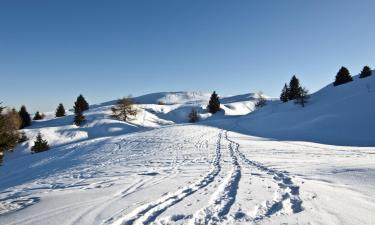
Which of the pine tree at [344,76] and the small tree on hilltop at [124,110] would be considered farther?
the small tree on hilltop at [124,110]

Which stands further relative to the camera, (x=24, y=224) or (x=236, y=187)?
(x=236, y=187)

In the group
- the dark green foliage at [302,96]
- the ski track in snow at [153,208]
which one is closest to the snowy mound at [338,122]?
the dark green foliage at [302,96]

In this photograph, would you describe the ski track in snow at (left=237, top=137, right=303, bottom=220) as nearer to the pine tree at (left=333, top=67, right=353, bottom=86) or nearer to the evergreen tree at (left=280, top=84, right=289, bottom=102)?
the pine tree at (left=333, top=67, right=353, bottom=86)

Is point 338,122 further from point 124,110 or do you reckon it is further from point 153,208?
point 124,110

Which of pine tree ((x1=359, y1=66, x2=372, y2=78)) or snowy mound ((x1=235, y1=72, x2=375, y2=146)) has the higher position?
pine tree ((x1=359, y1=66, x2=372, y2=78))

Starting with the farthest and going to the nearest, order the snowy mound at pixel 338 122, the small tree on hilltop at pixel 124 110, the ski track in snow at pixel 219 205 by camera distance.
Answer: the small tree on hilltop at pixel 124 110 < the snowy mound at pixel 338 122 < the ski track in snow at pixel 219 205

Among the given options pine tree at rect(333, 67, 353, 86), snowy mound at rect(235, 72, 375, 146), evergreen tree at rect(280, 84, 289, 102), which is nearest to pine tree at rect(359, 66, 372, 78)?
pine tree at rect(333, 67, 353, 86)

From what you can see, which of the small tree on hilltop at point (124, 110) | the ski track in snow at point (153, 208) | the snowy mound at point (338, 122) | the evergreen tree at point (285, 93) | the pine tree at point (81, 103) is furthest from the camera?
the evergreen tree at point (285, 93)

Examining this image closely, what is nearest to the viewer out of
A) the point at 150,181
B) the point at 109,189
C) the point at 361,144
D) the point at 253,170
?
the point at 109,189

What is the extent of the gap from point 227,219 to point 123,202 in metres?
3.03

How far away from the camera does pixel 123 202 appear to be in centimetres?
762

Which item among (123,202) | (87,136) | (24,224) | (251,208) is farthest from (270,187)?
(87,136)

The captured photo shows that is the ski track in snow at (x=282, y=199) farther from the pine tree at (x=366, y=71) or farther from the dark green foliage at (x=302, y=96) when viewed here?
the pine tree at (x=366, y=71)

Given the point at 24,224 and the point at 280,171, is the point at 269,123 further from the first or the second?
the point at 24,224
